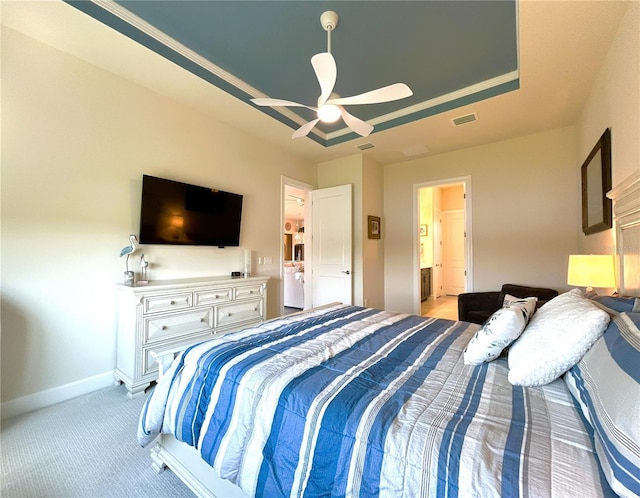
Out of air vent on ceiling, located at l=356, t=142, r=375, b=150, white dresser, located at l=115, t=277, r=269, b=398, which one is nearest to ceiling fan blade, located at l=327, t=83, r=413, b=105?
air vent on ceiling, located at l=356, t=142, r=375, b=150

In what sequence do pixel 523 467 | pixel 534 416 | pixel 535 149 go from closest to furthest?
1. pixel 523 467
2. pixel 534 416
3. pixel 535 149

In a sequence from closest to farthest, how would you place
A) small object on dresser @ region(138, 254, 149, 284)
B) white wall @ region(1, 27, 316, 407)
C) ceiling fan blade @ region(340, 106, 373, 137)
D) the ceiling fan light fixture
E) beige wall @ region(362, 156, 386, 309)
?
white wall @ region(1, 27, 316, 407) < the ceiling fan light fixture < ceiling fan blade @ region(340, 106, 373, 137) < small object on dresser @ region(138, 254, 149, 284) < beige wall @ region(362, 156, 386, 309)

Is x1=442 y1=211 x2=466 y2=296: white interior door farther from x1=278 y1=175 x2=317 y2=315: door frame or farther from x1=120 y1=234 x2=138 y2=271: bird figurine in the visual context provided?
x1=120 y1=234 x2=138 y2=271: bird figurine

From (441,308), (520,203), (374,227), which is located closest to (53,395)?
(374,227)

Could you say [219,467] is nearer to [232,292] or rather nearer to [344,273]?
[232,292]

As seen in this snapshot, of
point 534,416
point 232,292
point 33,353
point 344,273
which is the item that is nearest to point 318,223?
point 344,273

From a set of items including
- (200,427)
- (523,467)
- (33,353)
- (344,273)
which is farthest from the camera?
(344,273)

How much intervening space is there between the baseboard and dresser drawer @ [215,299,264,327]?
102 cm

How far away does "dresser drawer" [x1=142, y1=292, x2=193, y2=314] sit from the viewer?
2.28 m

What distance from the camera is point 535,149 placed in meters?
3.54

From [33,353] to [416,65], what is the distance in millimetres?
4036

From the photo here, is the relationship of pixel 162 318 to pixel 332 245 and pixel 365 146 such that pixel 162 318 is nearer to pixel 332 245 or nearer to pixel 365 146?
pixel 332 245

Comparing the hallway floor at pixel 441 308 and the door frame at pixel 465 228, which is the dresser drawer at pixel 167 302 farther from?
the hallway floor at pixel 441 308

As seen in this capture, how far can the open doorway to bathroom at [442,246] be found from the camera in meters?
6.46
